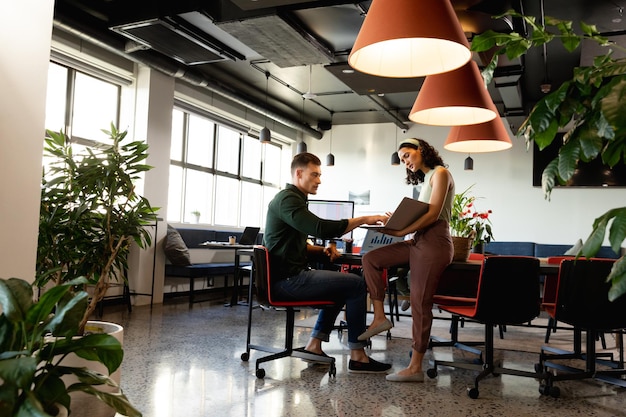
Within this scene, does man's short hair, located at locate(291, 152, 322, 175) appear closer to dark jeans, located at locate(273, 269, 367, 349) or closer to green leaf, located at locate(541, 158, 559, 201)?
dark jeans, located at locate(273, 269, 367, 349)

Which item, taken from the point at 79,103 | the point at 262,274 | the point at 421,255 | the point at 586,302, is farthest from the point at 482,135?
the point at 79,103

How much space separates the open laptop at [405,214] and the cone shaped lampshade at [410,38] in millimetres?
840

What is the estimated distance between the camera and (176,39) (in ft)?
18.9

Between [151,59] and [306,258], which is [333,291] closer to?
[306,258]

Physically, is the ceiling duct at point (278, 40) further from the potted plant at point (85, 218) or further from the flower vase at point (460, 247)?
the potted plant at point (85, 218)

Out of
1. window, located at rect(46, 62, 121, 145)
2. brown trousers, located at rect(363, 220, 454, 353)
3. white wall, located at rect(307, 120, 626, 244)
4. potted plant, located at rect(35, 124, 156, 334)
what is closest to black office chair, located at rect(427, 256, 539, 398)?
brown trousers, located at rect(363, 220, 454, 353)

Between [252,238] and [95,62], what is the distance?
3.13 metres

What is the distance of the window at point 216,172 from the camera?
351 inches

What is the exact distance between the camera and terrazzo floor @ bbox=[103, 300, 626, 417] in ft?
8.96

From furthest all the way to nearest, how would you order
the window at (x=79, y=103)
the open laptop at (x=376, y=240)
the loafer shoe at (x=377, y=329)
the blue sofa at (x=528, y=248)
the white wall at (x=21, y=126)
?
the blue sofa at (x=528, y=248) → the window at (x=79, y=103) → the open laptop at (x=376, y=240) → the loafer shoe at (x=377, y=329) → the white wall at (x=21, y=126)

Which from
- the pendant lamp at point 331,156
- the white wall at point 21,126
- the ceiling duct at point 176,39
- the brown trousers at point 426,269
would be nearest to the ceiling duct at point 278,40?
the ceiling duct at point 176,39

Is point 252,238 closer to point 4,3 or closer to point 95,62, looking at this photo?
point 95,62

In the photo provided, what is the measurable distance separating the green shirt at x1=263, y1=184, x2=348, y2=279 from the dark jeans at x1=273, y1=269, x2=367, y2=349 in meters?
0.09

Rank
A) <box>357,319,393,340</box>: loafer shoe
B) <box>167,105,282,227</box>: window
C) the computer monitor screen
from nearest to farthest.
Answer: <box>357,319,393,340</box>: loafer shoe → the computer monitor screen → <box>167,105,282,227</box>: window
